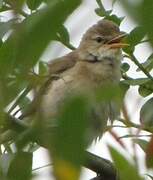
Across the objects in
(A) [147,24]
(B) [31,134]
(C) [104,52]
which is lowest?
(C) [104,52]

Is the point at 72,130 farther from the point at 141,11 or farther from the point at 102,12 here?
the point at 102,12

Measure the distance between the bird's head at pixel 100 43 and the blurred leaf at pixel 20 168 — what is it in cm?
370

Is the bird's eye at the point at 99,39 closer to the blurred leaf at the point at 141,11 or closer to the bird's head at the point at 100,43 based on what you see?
the bird's head at the point at 100,43

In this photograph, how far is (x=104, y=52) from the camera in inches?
195

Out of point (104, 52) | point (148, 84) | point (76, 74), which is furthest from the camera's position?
point (104, 52)

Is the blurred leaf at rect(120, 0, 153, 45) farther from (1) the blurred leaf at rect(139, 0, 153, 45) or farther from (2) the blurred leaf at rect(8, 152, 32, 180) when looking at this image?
(2) the blurred leaf at rect(8, 152, 32, 180)

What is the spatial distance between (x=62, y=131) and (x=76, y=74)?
3.76 metres

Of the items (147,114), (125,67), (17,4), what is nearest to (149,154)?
(17,4)

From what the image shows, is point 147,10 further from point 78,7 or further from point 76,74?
point 76,74

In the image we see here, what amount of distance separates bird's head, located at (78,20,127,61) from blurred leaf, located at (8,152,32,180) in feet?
12.1

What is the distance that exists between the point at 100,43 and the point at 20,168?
4403 millimetres

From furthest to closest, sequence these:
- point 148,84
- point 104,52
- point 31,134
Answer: point 104,52, point 148,84, point 31,134

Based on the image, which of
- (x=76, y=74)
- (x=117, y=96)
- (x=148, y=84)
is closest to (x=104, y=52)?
(x=76, y=74)

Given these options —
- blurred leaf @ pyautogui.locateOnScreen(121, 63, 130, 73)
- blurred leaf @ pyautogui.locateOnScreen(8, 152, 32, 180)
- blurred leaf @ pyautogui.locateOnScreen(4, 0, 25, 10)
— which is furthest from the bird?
blurred leaf @ pyautogui.locateOnScreen(4, 0, 25, 10)
